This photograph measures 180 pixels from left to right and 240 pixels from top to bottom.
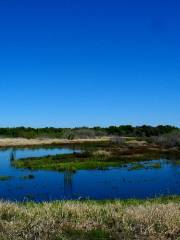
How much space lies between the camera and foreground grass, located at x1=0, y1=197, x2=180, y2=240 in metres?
11.5

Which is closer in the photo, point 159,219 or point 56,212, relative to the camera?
point 159,219

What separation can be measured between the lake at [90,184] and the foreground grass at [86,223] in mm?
14214

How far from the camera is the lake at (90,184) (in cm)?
3137

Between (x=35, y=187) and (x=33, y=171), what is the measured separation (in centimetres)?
1201

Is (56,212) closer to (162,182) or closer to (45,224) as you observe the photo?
(45,224)

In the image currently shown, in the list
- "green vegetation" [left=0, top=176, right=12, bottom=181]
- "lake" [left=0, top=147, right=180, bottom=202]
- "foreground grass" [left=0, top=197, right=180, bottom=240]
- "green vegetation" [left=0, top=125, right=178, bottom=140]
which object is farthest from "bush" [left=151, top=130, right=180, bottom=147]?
"foreground grass" [left=0, top=197, right=180, bottom=240]

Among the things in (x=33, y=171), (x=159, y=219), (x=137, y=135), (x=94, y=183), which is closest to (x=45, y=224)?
(x=159, y=219)

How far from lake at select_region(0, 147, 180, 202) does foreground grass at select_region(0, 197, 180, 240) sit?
46.6ft

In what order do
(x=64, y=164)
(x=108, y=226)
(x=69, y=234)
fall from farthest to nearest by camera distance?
(x=64, y=164)
(x=108, y=226)
(x=69, y=234)

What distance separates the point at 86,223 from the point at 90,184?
24.9 m

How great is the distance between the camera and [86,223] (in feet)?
41.5

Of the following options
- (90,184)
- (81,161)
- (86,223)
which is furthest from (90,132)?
(86,223)

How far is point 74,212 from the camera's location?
1393 centimetres

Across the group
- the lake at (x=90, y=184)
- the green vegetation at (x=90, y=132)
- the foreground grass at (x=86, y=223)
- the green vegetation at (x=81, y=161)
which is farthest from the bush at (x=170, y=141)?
the foreground grass at (x=86, y=223)
